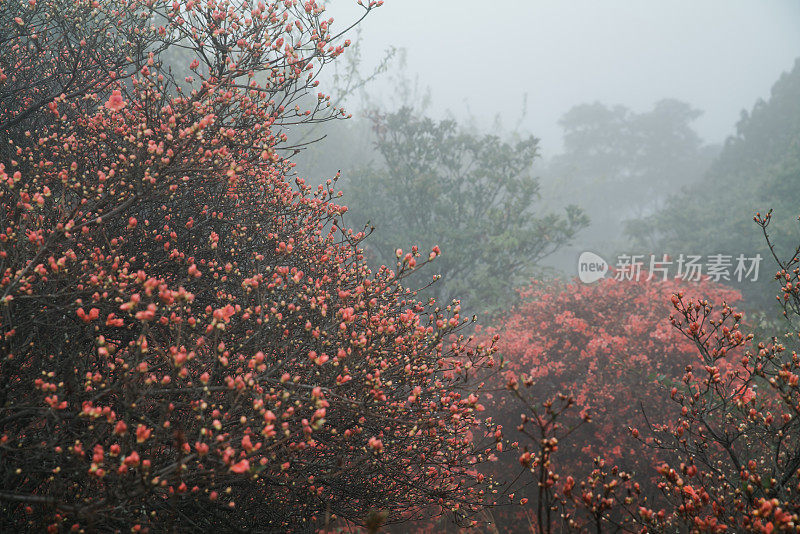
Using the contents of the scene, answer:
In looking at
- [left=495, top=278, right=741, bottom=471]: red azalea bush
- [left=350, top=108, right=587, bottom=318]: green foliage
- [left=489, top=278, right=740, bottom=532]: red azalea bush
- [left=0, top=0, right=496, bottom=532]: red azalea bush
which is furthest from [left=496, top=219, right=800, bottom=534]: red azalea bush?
[left=350, top=108, right=587, bottom=318]: green foliage

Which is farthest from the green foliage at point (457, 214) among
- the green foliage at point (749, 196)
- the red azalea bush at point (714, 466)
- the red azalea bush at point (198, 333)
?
the red azalea bush at point (198, 333)

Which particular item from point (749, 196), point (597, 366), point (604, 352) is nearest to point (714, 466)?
point (597, 366)

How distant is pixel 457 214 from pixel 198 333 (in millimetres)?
15063

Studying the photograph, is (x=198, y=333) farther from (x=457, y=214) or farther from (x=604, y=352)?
(x=457, y=214)

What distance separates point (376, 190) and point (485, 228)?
481cm

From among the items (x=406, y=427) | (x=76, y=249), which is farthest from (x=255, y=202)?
(x=406, y=427)

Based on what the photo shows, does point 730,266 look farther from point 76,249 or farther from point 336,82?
point 76,249

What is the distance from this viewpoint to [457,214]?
17859 mm

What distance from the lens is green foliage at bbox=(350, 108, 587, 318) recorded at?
15969mm

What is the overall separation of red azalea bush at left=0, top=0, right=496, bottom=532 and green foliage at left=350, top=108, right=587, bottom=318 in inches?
422

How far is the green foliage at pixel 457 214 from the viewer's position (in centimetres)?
1597

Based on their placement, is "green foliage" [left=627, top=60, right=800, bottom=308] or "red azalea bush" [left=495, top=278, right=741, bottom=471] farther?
"green foliage" [left=627, top=60, right=800, bottom=308]

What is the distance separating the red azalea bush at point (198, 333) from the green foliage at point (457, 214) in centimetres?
1071

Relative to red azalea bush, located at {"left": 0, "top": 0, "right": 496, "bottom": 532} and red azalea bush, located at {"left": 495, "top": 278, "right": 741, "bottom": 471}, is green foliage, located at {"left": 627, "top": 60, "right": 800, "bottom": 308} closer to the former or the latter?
red azalea bush, located at {"left": 495, "top": 278, "right": 741, "bottom": 471}
